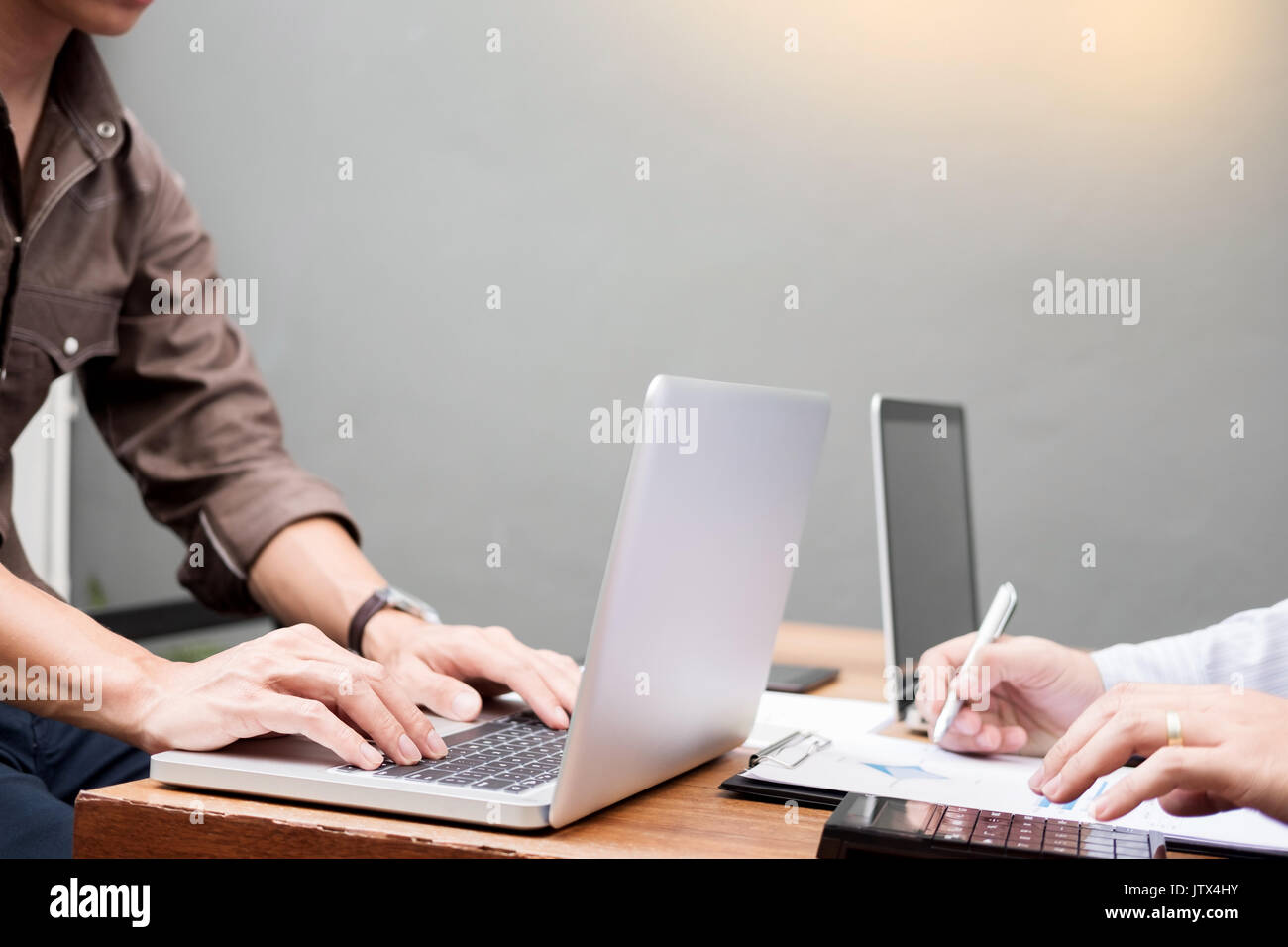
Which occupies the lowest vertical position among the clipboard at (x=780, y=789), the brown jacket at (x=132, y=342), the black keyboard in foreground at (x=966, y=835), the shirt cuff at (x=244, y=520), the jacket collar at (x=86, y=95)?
the clipboard at (x=780, y=789)

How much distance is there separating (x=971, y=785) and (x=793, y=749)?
130 mm

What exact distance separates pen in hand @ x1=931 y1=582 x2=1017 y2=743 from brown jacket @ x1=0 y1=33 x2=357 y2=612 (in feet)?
2.26

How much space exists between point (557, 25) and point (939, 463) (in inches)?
84.4

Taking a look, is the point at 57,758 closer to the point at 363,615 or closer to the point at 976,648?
the point at 363,615

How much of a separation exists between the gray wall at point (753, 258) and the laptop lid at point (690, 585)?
195cm

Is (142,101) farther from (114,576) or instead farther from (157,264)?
(157,264)

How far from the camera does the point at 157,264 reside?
1376 millimetres

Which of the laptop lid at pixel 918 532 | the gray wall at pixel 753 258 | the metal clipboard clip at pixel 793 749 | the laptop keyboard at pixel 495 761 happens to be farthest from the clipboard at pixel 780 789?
the gray wall at pixel 753 258

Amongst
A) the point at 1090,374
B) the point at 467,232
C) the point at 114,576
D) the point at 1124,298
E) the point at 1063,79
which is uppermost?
the point at 1063,79

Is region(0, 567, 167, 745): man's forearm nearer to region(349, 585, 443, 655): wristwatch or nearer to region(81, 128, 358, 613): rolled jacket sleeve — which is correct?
region(349, 585, 443, 655): wristwatch

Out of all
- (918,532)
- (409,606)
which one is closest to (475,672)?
(409,606)

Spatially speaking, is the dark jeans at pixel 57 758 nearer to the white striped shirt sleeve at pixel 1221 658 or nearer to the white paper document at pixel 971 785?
the white paper document at pixel 971 785

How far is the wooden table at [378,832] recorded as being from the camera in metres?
0.61
